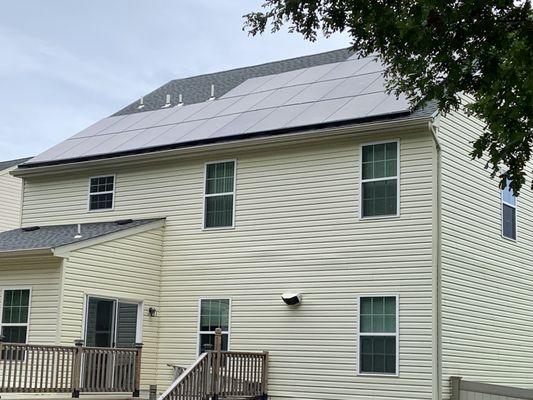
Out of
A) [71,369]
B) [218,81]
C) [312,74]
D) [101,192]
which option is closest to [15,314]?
[71,369]

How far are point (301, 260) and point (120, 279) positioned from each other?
4.01m

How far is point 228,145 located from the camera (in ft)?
60.0

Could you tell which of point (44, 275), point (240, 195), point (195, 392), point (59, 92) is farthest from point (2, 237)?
point (59, 92)

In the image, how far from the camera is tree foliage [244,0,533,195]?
355 inches

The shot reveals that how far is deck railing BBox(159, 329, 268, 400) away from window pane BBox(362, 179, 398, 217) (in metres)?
3.68

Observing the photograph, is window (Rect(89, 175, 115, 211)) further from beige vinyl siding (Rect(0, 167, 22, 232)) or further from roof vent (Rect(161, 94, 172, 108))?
beige vinyl siding (Rect(0, 167, 22, 232))

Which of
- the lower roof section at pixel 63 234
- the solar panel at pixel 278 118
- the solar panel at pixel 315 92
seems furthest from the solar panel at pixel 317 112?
the lower roof section at pixel 63 234

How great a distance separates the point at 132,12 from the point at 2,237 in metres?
6.36

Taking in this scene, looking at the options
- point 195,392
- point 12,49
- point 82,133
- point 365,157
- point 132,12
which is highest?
point 12,49

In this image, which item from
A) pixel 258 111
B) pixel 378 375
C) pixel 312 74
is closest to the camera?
pixel 378 375

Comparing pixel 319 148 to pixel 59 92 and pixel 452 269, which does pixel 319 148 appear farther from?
pixel 59 92

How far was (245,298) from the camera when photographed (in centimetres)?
1778

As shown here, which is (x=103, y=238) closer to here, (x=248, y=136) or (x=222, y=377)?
(x=248, y=136)

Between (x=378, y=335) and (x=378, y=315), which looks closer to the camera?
(x=378, y=335)
